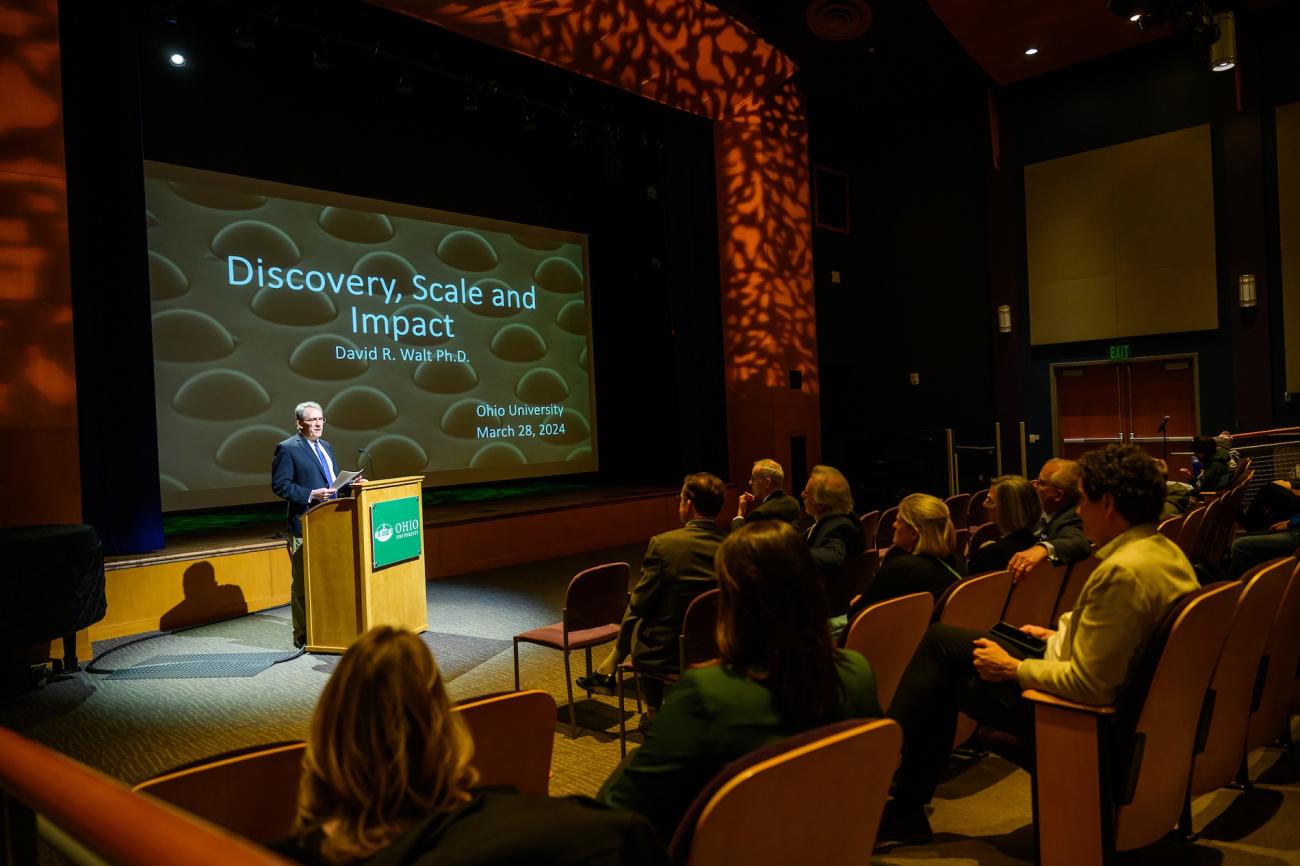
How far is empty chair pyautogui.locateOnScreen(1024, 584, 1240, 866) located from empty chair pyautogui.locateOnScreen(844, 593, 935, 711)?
46 centimetres

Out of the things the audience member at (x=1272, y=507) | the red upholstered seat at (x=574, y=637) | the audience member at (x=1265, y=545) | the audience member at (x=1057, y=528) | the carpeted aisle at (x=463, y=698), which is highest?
the audience member at (x=1057, y=528)

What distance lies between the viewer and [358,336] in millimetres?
7688

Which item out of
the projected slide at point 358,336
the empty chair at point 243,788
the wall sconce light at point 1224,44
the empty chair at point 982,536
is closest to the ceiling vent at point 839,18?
the wall sconce light at point 1224,44

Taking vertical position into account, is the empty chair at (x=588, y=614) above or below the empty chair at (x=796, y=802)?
below

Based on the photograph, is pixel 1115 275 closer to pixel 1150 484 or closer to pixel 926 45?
pixel 926 45

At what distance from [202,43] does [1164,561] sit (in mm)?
7789

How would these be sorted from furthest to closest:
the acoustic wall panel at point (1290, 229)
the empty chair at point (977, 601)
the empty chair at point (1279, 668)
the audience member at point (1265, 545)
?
the acoustic wall panel at point (1290, 229)
the audience member at point (1265, 545)
the empty chair at point (977, 601)
the empty chair at point (1279, 668)

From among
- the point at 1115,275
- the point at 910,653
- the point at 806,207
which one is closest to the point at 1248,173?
the point at 1115,275

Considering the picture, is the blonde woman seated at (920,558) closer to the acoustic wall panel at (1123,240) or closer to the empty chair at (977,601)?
the empty chair at (977,601)

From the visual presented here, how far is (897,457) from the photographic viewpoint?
1055 cm

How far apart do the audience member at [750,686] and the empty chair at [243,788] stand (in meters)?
0.53

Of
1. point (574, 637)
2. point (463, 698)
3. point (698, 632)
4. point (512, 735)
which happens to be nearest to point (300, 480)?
point (574, 637)

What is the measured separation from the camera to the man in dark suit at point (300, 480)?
5023 mm

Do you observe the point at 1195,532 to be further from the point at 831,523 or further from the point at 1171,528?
the point at 831,523
